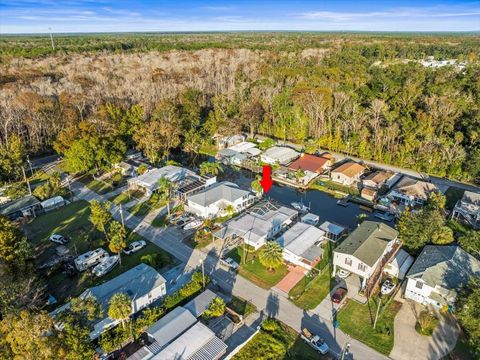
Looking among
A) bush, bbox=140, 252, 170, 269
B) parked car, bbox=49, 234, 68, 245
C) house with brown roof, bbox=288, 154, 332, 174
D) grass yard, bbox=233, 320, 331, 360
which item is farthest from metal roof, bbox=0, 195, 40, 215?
house with brown roof, bbox=288, 154, 332, 174

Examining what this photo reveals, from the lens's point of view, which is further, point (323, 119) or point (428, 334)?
point (323, 119)

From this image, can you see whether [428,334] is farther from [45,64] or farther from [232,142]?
[45,64]

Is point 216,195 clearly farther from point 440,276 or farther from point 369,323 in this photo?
point 440,276

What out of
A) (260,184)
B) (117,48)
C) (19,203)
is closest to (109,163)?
(19,203)

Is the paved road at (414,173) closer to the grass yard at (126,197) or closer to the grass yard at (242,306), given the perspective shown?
the grass yard at (126,197)

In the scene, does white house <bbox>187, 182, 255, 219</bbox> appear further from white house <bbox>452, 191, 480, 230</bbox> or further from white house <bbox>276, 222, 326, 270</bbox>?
white house <bbox>452, 191, 480, 230</bbox>
